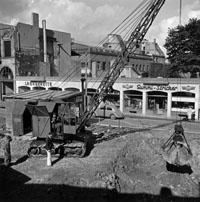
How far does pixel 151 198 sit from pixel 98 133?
9.83m

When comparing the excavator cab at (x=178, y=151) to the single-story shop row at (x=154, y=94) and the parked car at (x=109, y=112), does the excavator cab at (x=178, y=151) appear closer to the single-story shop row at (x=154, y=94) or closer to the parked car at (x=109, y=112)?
the parked car at (x=109, y=112)

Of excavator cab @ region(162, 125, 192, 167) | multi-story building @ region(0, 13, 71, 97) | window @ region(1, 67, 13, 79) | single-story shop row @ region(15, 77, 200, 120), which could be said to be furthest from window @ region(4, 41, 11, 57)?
excavator cab @ region(162, 125, 192, 167)

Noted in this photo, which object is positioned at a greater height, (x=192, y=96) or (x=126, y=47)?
(x=126, y=47)

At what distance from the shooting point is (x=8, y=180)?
12.6 meters

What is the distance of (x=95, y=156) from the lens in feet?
50.8

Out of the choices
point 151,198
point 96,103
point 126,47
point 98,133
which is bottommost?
point 151,198

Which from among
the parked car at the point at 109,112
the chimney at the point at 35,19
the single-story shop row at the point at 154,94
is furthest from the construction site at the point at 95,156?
the chimney at the point at 35,19

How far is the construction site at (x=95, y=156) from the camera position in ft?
37.7

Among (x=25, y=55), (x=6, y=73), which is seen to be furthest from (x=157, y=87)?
(x=6, y=73)

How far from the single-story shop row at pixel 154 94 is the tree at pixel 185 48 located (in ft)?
25.7

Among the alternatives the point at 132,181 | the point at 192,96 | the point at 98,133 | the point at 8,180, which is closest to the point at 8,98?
the point at 98,133

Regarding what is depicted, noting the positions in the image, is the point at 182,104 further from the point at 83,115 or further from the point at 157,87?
the point at 83,115

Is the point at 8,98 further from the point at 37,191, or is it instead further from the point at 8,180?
the point at 37,191

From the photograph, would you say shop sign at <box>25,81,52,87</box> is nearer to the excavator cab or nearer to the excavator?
the excavator
